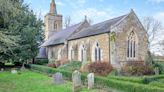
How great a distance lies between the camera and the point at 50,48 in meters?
43.7

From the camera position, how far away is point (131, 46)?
1043 inches

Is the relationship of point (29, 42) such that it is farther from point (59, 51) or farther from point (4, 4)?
point (4, 4)

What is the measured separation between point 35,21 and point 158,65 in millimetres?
21739

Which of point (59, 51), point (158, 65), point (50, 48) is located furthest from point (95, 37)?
point (50, 48)

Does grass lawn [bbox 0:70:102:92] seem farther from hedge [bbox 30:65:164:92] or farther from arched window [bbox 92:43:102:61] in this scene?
arched window [bbox 92:43:102:61]

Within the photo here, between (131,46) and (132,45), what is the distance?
201 mm

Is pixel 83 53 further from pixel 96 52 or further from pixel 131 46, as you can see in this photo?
pixel 131 46

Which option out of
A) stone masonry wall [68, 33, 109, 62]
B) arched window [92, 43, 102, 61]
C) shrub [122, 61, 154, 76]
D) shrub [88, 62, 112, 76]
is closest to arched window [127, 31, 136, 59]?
shrub [122, 61, 154, 76]

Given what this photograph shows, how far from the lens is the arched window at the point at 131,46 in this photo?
85.9ft

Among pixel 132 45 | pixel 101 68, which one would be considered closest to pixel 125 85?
pixel 101 68

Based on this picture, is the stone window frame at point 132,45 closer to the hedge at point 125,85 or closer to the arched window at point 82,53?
the arched window at point 82,53

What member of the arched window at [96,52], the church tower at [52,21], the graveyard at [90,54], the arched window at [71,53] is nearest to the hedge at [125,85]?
the graveyard at [90,54]

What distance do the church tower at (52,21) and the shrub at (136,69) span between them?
1250 inches

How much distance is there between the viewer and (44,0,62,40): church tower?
5391cm
